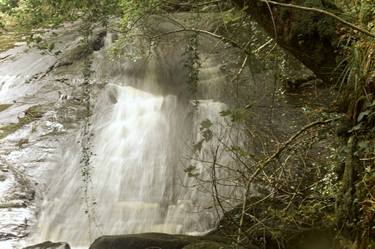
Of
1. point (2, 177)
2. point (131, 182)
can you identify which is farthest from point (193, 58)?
point (2, 177)

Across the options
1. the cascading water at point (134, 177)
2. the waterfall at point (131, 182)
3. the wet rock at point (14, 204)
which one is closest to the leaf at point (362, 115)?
the cascading water at point (134, 177)

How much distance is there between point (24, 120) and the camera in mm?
9438

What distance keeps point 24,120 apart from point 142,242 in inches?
191

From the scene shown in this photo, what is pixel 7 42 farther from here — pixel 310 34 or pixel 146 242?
pixel 310 34

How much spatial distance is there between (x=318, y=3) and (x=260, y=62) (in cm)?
197

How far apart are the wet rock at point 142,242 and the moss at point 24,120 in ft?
13.9

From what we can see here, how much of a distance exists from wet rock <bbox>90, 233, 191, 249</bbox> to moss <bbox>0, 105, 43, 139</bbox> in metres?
4.23

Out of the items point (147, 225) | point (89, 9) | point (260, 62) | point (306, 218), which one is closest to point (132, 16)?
point (89, 9)

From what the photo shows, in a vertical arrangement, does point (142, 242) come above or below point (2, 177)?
below

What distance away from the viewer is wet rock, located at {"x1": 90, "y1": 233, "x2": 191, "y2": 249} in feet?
17.7

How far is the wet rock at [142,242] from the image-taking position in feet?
17.7

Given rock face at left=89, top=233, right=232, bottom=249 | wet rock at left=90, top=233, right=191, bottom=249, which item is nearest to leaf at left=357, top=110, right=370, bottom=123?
rock face at left=89, top=233, right=232, bottom=249

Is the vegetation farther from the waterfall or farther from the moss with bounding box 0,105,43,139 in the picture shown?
the moss with bounding box 0,105,43,139

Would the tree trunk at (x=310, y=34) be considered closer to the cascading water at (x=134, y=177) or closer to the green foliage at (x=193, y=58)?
the green foliage at (x=193, y=58)
